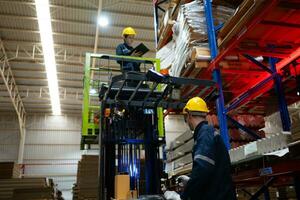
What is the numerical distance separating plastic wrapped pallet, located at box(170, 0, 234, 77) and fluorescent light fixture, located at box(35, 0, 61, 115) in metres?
7.25

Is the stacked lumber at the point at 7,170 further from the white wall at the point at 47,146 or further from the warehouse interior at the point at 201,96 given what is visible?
the white wall at the point at 47,146

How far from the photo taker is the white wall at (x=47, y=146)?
20.6 m

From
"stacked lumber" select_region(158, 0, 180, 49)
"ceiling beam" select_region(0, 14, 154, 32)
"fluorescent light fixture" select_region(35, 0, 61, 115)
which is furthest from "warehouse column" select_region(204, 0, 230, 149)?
"ceiling beam" select_region(0, 14, 154, 32)

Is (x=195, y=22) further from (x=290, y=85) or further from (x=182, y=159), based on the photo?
(x=182, y=159)

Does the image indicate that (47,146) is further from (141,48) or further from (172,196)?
(172,196)

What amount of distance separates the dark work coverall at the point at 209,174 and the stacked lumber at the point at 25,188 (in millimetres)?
9169

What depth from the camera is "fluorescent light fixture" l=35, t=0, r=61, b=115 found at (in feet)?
37.1

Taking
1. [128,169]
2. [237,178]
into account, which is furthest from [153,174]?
[237,178]

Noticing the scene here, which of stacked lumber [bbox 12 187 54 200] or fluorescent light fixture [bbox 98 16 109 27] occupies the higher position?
fluorescent light fixture [bbox 98 16 109 27]

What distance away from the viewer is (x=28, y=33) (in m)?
14.1

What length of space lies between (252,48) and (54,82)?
14484 mm

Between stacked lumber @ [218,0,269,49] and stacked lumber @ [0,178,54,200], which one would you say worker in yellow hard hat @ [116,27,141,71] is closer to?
stacked lumber @ [218,0,269,49]

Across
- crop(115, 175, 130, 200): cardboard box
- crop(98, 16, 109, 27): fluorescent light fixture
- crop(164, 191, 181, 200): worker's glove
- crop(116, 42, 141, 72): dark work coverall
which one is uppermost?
crop(98, 16, 109, 27): fluorescent light fixture

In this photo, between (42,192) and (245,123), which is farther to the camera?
(42,192)
